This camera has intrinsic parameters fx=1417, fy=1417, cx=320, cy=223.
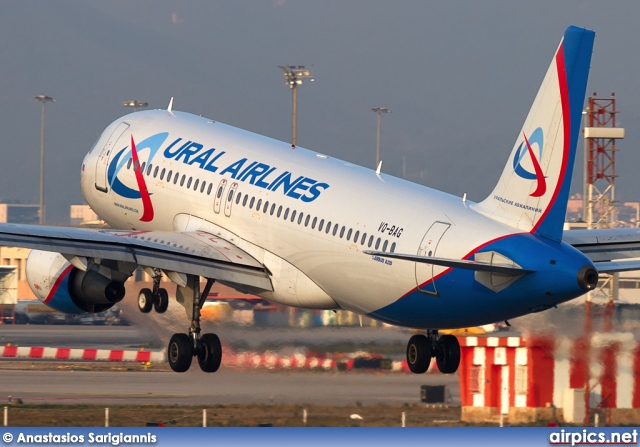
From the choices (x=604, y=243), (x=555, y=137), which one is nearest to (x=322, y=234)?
(x=555, y=137)

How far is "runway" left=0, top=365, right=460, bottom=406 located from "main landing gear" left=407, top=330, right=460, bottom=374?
8.14 m

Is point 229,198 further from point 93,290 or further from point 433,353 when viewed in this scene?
point 433,353

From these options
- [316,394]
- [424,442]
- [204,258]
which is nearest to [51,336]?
[316,394]

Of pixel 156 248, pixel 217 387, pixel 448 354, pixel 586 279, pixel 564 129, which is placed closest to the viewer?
pixel 586 279

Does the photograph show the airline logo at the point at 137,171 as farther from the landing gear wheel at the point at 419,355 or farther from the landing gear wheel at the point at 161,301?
the landing gear wheel at the point at 419,355

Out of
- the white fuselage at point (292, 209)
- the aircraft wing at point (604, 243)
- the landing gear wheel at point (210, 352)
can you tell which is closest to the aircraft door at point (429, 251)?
the white fuselage at point (292, 209)

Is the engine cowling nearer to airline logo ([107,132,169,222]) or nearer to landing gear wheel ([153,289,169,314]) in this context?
landing gear wheel ([153,289,169,314])

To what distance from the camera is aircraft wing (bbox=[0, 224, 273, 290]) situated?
4016 cm

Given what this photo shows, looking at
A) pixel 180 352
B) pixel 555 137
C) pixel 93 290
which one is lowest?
pixel 180 352

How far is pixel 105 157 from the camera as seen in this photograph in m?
49.1

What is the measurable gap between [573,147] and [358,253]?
22.7ft

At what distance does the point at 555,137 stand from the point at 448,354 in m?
9.37

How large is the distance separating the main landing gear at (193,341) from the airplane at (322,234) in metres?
0.04

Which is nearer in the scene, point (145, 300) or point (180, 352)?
point (180, 352)
